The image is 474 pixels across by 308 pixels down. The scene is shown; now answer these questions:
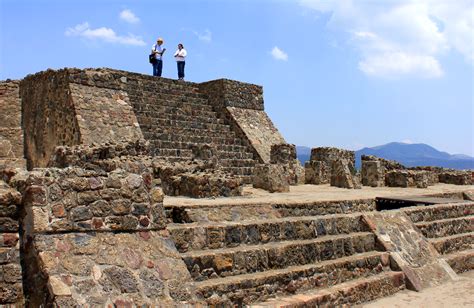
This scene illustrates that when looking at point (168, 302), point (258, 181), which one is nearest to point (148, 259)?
point (168, 302)

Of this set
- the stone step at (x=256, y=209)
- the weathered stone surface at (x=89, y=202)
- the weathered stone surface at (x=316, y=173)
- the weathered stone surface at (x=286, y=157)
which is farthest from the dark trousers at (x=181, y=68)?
the weathered stone surface at (x=89, y=202)

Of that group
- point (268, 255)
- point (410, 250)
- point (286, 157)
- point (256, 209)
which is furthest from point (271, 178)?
point (268, 255)

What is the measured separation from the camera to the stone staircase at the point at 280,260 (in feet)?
17.3

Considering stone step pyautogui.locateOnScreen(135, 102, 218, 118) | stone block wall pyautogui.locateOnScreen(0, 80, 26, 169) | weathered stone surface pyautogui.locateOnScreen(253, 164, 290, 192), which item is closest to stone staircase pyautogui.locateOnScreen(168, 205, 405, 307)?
weathered stone surface pyautogui.locateOnScreen(253, 164, 290, 192)

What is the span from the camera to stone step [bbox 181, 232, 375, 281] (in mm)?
5259

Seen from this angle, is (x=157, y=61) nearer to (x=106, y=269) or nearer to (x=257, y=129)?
(x=257, y=129)

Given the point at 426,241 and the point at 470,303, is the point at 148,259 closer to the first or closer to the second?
the point at 470,303

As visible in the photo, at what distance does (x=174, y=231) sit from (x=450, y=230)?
5.75m

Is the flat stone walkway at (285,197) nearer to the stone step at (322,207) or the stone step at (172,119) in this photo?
the stone step at (322,207)

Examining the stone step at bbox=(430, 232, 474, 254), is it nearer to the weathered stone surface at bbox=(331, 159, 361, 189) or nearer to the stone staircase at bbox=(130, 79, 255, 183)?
the weathered stone surface at bbox=(331, 159, 361, 189)

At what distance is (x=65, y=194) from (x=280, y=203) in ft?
12.7

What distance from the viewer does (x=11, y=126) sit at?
14.6 meters

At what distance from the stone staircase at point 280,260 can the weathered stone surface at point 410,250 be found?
18cm

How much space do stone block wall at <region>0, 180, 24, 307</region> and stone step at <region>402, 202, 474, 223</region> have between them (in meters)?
6.25
